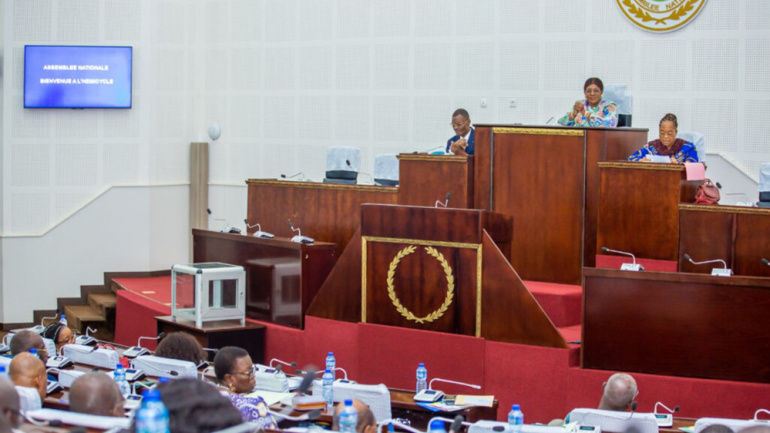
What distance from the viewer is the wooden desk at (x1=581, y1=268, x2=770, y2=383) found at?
637cm

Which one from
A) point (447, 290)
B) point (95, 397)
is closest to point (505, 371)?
point (447, 290)

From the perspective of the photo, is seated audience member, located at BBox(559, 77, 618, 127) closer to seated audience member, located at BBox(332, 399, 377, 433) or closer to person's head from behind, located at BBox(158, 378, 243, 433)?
seated audience member, located at BBox(332, 399, 377, 433)

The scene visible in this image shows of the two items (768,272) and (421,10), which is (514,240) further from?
(421,10)

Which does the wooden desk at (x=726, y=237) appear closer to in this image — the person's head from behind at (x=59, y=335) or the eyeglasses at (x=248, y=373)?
the eyeglasses at (x=248, y=373)

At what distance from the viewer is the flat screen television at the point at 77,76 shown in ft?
36.8

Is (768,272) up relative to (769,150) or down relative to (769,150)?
down

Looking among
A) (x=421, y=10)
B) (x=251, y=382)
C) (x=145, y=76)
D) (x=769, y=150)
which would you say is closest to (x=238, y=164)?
(x=145, y=76)

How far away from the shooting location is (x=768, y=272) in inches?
267

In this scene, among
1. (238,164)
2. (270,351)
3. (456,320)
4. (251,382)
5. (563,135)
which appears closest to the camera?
(251,382)

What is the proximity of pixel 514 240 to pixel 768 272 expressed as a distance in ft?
6.60

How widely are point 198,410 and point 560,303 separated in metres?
4.67

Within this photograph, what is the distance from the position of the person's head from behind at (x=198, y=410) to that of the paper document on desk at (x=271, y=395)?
206 cm

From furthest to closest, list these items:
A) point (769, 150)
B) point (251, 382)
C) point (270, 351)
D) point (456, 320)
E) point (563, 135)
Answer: point (769, 150) → point (270, 351) → point (563, 135) → point (456, 320) → point (251, 382)

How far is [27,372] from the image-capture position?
508 cm
